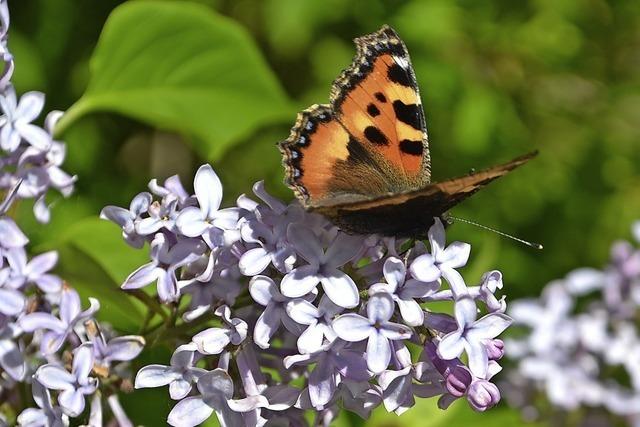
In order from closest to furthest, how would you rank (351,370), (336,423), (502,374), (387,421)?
(351,370)
(336,423)
(387,421)
(502,374)

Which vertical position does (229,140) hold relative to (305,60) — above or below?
above

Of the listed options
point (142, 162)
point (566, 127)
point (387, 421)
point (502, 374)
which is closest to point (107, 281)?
point (387, 421)

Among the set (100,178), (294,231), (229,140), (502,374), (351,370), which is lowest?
(502,374)

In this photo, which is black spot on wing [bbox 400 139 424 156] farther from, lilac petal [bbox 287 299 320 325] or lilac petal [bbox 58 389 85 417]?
lilac petal [bbox 58 389 85 417]

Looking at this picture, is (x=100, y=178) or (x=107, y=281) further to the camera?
Result: (x=100, y=178)

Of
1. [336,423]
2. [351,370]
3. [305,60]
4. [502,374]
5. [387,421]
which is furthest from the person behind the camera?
[305,60]

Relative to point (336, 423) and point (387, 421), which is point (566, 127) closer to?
point (387, 421)

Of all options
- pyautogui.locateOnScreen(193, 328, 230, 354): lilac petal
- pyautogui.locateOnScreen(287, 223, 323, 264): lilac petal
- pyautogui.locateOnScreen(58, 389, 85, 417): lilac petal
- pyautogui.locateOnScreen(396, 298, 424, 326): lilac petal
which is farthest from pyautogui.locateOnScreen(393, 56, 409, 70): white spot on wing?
pyautogui.locateOnScreen(58, 389, 85, 417): lilac petal
